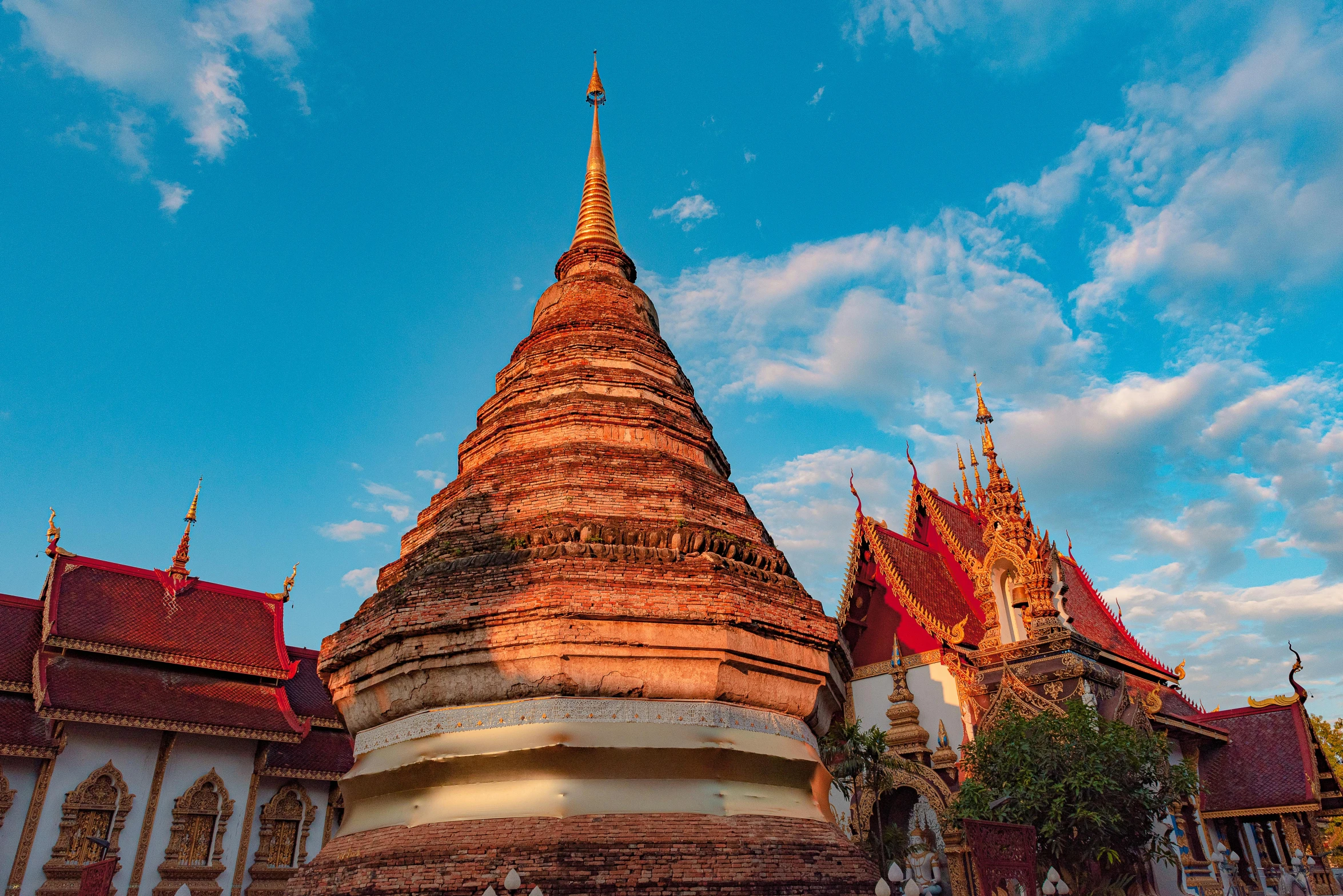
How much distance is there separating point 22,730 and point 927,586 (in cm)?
1720

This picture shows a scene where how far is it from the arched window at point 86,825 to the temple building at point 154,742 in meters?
0.02

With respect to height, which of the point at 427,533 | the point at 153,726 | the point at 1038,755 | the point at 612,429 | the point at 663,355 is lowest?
the point at 1038,755

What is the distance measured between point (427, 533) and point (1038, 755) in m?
7.83

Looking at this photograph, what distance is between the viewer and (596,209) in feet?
46.0

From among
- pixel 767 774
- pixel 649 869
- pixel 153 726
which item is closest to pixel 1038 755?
pixel 767 774

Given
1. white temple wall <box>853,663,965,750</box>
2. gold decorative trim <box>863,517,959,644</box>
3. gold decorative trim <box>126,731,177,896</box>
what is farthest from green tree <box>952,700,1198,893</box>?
gold decorative trim <box>126,731,177,896</box>

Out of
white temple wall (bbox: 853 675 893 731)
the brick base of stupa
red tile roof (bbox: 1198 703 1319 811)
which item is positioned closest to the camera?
the brick base of stupa

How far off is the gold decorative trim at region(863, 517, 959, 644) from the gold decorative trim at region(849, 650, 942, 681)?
1.38 feet

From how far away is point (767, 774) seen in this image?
23.8 ft

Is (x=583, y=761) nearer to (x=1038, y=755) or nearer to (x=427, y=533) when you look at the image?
(x=427, y=533)

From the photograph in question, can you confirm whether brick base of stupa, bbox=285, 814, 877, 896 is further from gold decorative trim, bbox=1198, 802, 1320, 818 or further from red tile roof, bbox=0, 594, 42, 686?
gold decorative trim, bbox=1198, 802, 1320, 818

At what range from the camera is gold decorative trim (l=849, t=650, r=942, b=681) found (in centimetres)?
1712

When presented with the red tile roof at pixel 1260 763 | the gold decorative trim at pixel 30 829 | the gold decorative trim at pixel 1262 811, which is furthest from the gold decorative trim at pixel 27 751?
the red tile roof at pixel 1260 763

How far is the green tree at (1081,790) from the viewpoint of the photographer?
10008 millimetres
